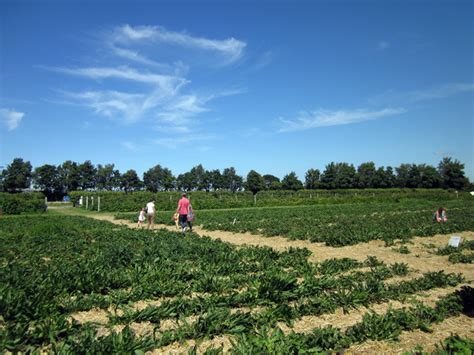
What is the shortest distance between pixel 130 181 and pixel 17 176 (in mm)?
33689

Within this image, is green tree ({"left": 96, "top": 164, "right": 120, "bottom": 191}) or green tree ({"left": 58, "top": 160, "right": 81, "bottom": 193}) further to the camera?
green tree ({"left": 96, "top": 164, "right": 120, "bottom": 191})

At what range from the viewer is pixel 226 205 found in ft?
156

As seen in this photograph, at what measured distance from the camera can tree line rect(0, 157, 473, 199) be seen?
338ft

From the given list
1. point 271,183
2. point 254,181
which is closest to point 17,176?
point 254,181

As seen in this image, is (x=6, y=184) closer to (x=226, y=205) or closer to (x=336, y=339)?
(x=226, y=205)

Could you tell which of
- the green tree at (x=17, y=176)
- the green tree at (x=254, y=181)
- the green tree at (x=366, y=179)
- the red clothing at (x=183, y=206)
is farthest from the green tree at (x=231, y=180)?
the red clothing at (x=183, y=206)

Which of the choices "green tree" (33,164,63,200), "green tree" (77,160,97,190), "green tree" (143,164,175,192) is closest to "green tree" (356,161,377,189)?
"green tree" (143,164,175,192)

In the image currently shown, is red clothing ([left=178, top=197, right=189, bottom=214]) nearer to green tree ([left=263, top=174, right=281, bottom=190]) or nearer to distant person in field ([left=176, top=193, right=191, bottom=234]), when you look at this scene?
distant person in field ([left=176, top=193, right=191, bottom=234])

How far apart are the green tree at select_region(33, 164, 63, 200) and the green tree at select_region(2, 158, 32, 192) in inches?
91.9

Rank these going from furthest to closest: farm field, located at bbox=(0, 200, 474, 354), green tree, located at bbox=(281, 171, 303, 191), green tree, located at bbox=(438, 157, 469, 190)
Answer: green tree, located at bbox=(281, 171, 303, 191) → green tree, located at bbox=(438, 157, 469, 190) → farm field, located at bbox=(0, 200, 474, 354)

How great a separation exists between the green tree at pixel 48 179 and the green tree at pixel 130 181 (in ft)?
67.8

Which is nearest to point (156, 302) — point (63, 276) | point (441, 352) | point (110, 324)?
point (110, 324)

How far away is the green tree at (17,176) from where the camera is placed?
101 meters

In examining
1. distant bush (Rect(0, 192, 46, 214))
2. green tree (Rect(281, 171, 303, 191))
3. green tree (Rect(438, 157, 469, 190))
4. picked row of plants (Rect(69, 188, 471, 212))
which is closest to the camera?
distant bush (Rect(0, 192, 46, 214))
